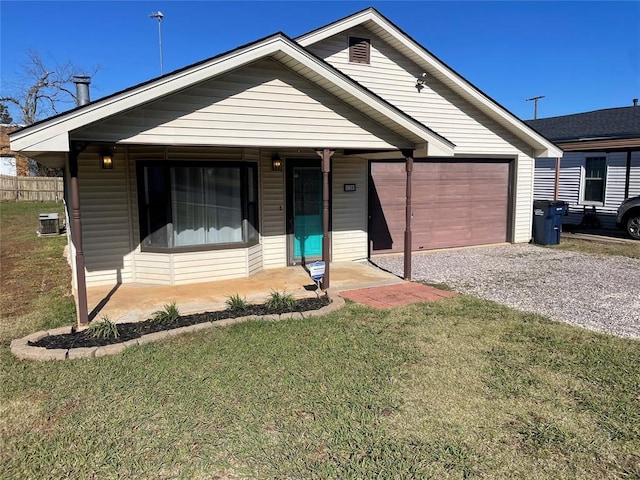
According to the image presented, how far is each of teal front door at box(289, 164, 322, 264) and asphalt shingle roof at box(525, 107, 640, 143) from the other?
454 inches

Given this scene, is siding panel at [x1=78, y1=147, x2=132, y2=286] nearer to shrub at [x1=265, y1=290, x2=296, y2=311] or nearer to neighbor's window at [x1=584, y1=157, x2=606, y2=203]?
shrub at [x1=265, y1=290, x2=296, y2=311]

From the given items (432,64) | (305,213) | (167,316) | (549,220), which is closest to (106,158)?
(167,316)

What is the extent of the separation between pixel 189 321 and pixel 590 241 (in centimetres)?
1217

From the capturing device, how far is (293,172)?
9.29 m

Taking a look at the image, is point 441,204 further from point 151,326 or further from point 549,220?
point 151,326

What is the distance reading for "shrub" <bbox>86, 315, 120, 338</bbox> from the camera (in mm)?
5277

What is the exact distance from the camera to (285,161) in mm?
9180

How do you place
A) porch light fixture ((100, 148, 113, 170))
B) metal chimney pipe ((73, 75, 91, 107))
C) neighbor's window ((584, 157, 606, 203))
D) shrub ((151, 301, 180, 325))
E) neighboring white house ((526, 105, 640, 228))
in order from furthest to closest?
neighbor's window ((584, 157, 606, 203)), neighboring white house ((526, 105, 640, 228)), metal chimney pipe ((73, 75, 91, 107)), porch light fixture ((100, 148, 113, 170)), shrub ((151, 301, 180, 325))

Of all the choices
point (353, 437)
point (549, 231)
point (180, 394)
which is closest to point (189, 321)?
point (180, 394)

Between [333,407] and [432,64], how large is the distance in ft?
30.3

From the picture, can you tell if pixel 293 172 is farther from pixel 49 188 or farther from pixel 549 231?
pixel 49 188

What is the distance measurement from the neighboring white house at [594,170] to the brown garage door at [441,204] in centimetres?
371

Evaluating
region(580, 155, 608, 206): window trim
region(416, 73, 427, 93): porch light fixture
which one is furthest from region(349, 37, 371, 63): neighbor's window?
region(580, 155, 608, 206): window trim

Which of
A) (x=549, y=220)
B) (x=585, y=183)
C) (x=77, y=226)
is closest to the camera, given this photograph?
(x=77, y=226)
